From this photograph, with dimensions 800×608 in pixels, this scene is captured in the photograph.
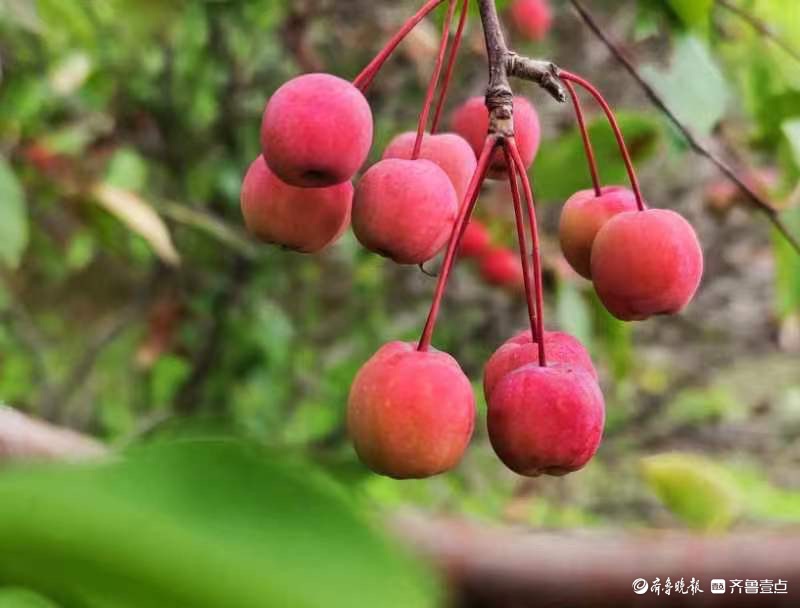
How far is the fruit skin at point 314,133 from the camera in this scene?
576mm

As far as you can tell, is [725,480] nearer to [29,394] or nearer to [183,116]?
[183,116]

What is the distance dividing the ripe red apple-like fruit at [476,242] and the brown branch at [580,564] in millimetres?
1048

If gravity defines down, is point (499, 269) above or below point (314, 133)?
above

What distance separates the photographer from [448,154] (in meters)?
0.68

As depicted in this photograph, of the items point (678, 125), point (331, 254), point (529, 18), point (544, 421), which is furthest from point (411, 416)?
point (331, 254)

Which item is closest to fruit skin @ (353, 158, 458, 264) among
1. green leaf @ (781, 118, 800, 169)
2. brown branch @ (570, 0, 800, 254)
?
brown branch @ (570, 0, 800, 254)

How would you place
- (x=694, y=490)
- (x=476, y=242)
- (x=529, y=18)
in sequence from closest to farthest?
1. (x=694, y=490)
2. (x=529, y=18)
3. (x=476, y=242)

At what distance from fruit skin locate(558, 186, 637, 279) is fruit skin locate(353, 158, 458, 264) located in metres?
0.12

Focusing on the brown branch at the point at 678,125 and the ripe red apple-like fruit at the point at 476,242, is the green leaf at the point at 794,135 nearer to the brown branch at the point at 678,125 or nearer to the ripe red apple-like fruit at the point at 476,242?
the brown branch at the point at 678,125

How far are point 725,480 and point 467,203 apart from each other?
744 millimetres

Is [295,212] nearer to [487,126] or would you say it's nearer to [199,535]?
[487,126]

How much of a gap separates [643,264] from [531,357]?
9cm

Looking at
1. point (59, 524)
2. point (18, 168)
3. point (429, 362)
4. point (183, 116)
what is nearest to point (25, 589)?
point (59, 524)

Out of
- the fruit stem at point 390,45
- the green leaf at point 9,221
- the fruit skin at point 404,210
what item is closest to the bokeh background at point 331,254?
the green leaf at point 9,221
